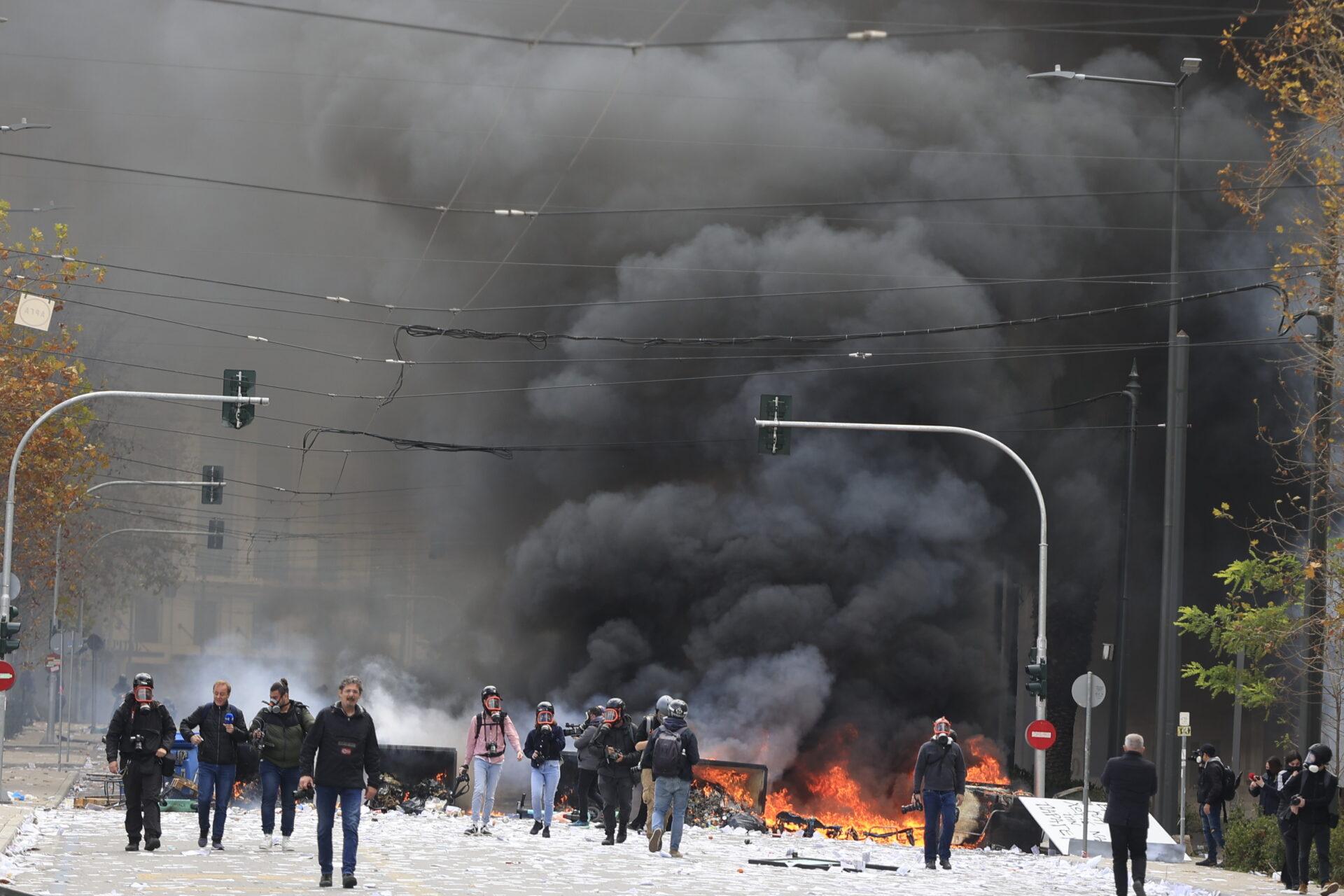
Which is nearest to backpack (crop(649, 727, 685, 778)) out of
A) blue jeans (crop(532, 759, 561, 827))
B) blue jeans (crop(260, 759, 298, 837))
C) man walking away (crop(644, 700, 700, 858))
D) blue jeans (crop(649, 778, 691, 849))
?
man walking away (crop(644, 700, 700, 858))

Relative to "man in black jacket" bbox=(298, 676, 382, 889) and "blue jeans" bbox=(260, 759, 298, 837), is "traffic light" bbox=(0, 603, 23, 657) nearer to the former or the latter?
"blue jeans" bbox=(260, 759, 298, 837)

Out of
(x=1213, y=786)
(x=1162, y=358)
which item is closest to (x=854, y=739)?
(x=1162, y=358)

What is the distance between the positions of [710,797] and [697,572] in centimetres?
1770

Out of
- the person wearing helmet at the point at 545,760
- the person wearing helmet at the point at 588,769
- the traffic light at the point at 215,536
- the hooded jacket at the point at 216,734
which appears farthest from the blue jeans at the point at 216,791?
the traffic light at the point at 215,536

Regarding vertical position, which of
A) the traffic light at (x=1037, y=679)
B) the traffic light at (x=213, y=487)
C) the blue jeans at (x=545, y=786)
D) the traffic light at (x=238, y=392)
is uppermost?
the traffic light at (x=238, y=392)

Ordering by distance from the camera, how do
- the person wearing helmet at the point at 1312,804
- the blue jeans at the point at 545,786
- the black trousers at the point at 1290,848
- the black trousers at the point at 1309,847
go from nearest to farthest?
1. the person wearing helmet at the point at 1312,804
2. the black trousers at the point at 1309,847
3. the black trousers at the point at 1290,848
4. the blue jeans at the point at 545,786

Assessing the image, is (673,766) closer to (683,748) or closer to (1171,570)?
(683,748)

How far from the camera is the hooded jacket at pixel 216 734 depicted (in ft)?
48.6

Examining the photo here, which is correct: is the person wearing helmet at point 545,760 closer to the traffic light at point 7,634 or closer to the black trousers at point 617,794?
the black trousers at point 617,794

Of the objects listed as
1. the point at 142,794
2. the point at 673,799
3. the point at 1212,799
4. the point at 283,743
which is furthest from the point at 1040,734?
the point at 142,794

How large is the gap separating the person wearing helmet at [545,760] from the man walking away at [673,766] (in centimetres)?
263

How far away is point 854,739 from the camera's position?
128ft

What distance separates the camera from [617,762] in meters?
18.4

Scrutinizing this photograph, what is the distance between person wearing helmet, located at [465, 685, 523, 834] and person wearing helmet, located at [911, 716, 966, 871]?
15.8 ft
